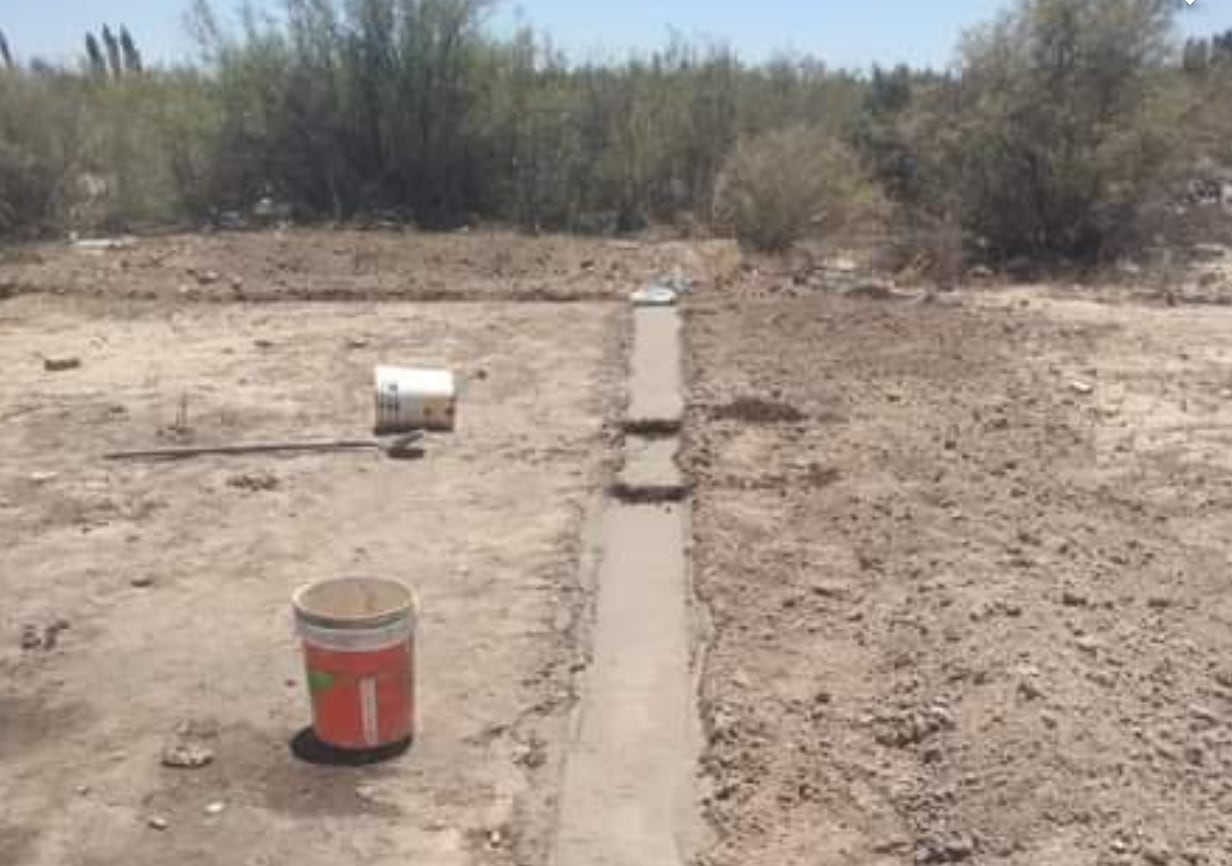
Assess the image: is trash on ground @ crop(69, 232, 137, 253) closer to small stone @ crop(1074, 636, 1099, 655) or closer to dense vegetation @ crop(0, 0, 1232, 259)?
dense vegetation @ crop(0, 0, 1232, 259)

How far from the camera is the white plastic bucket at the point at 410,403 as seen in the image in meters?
8.14

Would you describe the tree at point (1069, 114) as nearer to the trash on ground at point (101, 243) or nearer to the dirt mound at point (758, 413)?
the dirt mound at point (758, 413)

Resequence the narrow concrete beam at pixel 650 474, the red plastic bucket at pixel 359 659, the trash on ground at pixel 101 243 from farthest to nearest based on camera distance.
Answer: the trash on ground at pixel 101 243 → the narrow concrete beam at pixel 650 474 → the red plastic bucket at pixel 359 659

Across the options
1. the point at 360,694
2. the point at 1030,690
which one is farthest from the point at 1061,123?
the point at 360,694

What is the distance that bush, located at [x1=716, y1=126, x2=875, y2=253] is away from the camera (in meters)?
15.5

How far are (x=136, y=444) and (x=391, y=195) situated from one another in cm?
1093

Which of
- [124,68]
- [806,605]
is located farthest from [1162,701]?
[124,68]

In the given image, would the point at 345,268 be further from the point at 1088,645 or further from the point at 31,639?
the point at 1088,645

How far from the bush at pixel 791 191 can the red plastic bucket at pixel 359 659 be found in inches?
459

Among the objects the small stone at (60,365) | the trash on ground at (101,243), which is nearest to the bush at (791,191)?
the trash on ground at (101,243)

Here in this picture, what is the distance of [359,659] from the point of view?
4.31 metres

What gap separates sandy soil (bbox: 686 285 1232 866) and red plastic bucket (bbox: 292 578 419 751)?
3.06ft

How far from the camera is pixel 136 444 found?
800 centimetres

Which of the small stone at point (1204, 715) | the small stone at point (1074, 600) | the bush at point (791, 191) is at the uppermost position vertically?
the bush at point (791, 191)
